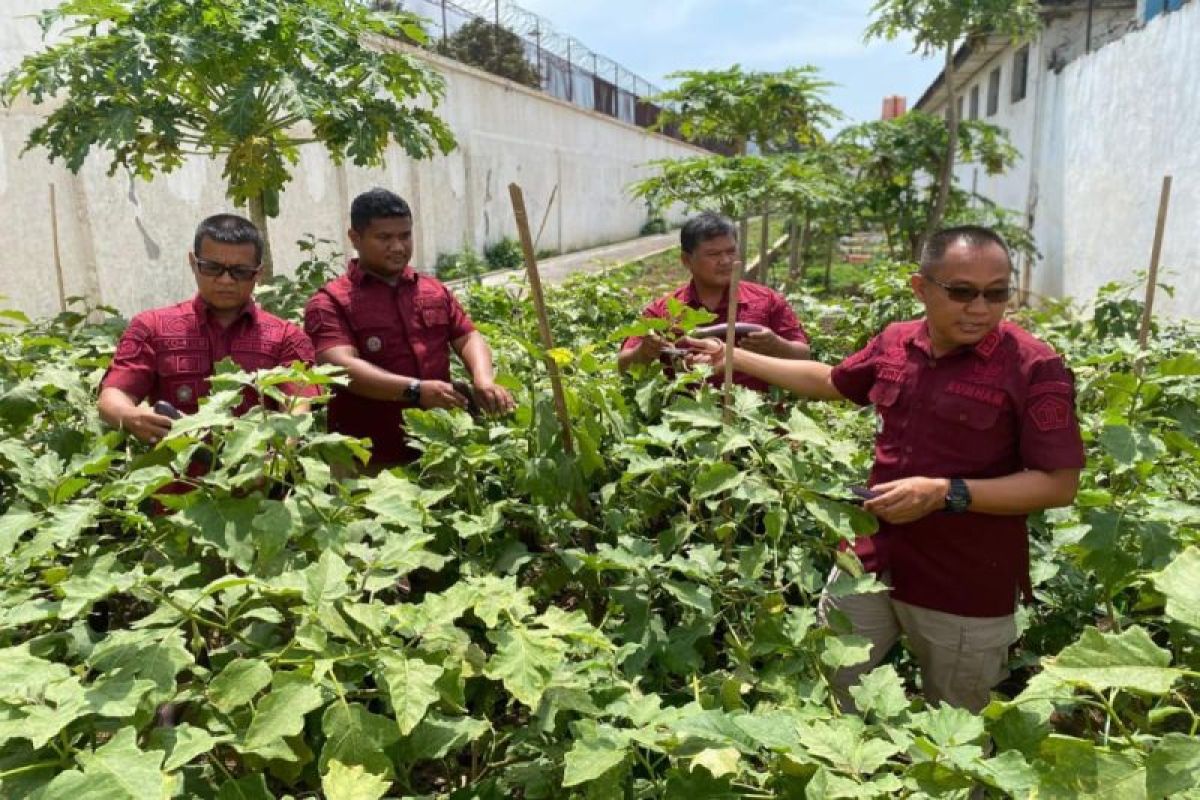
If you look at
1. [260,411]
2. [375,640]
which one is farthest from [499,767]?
[260,411]

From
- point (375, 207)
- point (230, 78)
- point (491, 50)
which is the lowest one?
point (375, 207)

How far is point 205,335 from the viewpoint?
2670mm

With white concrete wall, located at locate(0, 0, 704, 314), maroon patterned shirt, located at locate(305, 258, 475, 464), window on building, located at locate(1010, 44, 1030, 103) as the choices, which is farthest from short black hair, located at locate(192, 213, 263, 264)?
window on building, located at locate(1010, 44, 1030, 103)

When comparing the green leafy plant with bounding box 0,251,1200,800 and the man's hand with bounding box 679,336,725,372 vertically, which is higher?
the man's hand with bounding box 679,336,725,372

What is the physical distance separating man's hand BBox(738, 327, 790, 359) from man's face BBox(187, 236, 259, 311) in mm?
1509

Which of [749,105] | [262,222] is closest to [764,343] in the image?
[262,222]

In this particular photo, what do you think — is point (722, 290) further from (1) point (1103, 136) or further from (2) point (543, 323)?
(1) point (1103, 136)

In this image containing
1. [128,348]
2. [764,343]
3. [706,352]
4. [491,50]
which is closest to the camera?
[706,352]

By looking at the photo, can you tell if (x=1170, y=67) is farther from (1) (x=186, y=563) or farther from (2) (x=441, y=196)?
(2) (x=441, y=196)

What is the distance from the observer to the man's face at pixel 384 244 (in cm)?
309

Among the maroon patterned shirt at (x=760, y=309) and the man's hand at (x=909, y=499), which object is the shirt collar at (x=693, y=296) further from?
the man's hand at (x=909, y=499)

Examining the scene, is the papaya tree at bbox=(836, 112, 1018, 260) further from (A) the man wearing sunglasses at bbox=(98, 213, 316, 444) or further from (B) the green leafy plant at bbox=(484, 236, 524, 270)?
(A) the man wearing sunglasses at bbox=(98, 213, 316, 444)

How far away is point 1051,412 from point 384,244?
6.96 feet

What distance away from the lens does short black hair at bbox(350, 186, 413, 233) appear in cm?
308
